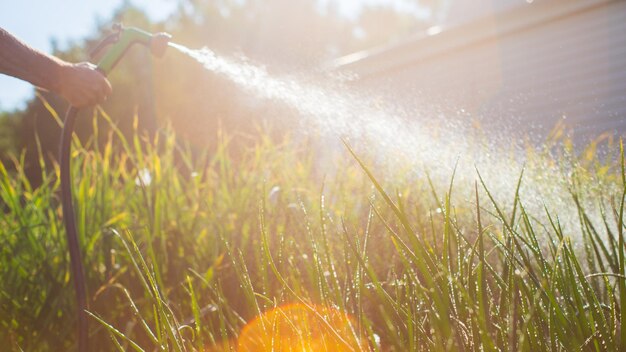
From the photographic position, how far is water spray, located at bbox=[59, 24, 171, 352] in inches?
71.3

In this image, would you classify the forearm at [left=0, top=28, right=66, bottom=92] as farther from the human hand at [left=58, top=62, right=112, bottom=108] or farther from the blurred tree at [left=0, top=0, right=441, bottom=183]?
the blurred tree at [left=0, top=0, right=441, bottom=183]

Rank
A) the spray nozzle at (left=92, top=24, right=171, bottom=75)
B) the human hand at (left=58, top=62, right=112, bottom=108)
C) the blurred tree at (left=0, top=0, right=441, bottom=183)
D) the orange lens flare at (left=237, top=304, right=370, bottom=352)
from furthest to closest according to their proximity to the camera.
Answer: the blurred tree at (left=0, top=0, right=441, bottom=183) → the spray nozzle at (left=92, top=24, right=171, bottom=75) → the human hand at (left=58, top=62, right=112, bottom=108) → the orange lens flare at (left=237, top=304, right=370, bottom=352)

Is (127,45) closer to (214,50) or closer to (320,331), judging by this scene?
(214,50)

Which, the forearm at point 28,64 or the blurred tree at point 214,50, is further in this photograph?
the blurred tree at point 214,50

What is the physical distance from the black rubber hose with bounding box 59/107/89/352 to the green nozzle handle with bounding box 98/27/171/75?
231 millimetres

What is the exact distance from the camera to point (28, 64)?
74.5 inches

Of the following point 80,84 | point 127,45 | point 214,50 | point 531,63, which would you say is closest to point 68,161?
point 80,84

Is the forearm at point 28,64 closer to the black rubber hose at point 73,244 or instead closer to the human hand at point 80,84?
the human hand at point 80,84

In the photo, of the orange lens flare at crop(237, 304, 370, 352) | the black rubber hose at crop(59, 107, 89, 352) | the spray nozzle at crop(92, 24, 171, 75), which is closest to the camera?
the orange lens flare at crop(237, 304, 370, 352)

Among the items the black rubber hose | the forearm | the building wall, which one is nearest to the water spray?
the black rubber hose

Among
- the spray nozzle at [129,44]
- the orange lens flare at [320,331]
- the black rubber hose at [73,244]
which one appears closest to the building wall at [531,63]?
the spray nozzle at [129,44]

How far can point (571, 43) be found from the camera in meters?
6.75

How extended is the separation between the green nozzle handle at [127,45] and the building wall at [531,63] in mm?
3550

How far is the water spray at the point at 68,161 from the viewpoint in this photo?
181 centimetres
